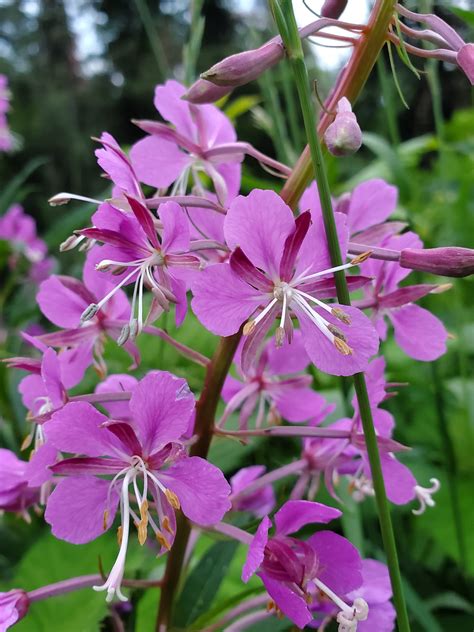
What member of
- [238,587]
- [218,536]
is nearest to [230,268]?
[218,536]

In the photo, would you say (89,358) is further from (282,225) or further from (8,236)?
(8,236)

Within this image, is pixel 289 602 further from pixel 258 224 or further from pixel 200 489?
pixel 258 224

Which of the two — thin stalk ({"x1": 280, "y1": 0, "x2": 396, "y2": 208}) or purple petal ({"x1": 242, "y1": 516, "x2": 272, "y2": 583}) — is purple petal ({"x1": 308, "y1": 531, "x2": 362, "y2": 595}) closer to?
purple petal ({"x1": 242, "y1": 516, "x2": 272, "y2": 583})

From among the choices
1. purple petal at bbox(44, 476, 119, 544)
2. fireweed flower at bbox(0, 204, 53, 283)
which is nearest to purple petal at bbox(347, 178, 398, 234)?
purple petal at bbox(44, 476, 119, 544)

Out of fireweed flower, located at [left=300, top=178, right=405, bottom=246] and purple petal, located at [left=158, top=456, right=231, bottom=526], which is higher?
fireweed flower, located at [left=300, top=178, right=405, bottom=246]

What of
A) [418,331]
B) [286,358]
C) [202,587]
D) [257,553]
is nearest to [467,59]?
[418,331]

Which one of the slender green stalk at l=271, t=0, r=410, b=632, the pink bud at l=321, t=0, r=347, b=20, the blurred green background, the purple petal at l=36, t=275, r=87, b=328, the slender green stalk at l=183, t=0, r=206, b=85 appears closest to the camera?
the slender green stalk at l=271, t=0, r=410, b=632
